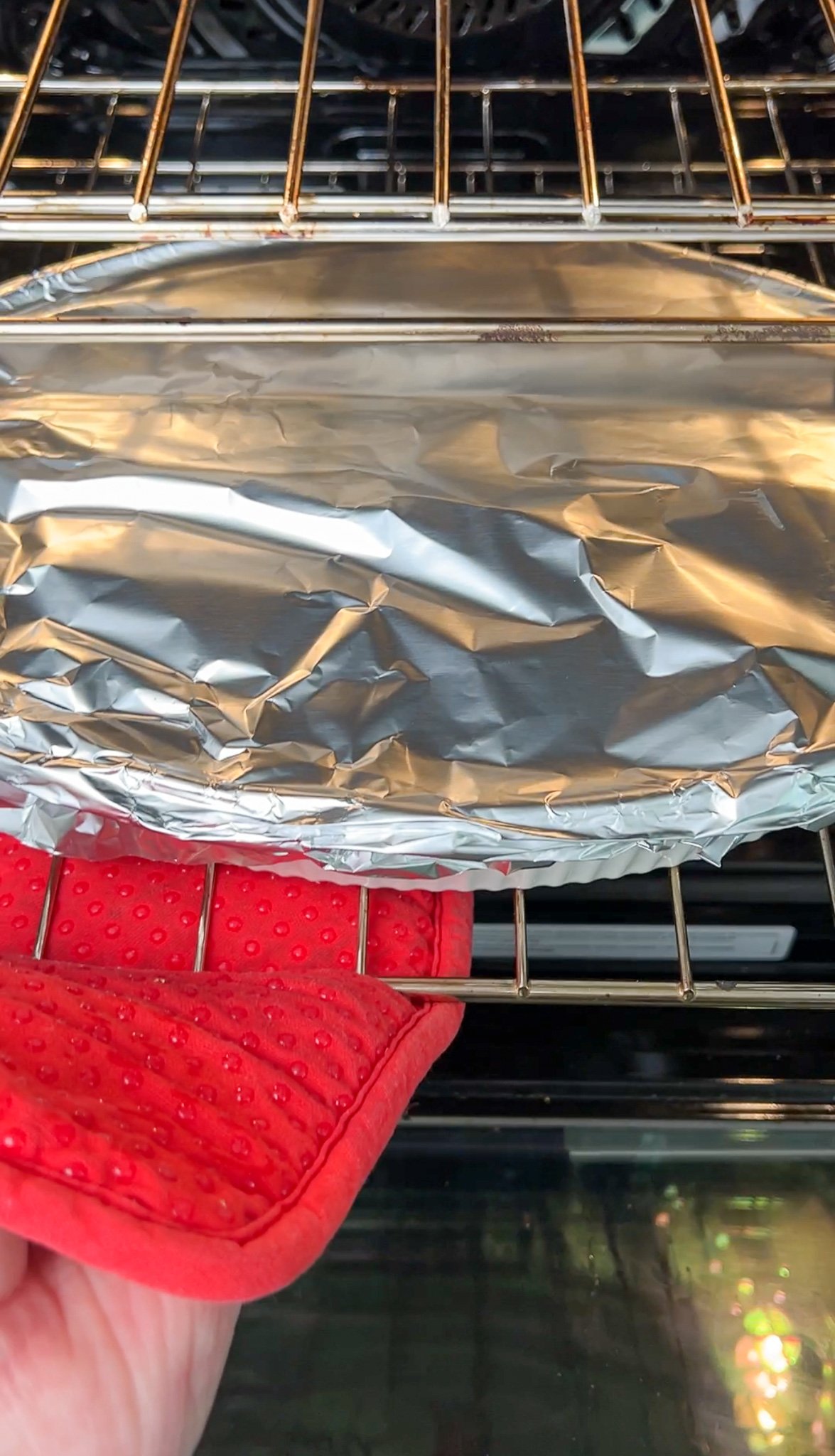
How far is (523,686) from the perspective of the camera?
1.59ft

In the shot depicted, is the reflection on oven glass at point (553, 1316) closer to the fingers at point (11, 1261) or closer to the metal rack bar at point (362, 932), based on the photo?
the metal rack bar at point (362, 932)

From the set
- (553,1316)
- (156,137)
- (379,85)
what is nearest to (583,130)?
(156,137)

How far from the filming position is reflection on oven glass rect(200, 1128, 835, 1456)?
22.7 inches

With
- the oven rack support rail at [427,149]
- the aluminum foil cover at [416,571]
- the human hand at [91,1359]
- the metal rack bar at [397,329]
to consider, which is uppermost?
the oven rack support rail at [427,149]

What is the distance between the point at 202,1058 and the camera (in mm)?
414

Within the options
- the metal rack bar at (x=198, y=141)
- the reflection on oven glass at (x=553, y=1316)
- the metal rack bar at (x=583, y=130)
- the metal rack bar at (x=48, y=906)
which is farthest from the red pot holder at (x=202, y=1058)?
the metal rack bar at (x=198, y=141)

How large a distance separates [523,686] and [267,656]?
0.41ft

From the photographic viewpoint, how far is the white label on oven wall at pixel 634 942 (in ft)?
1.90

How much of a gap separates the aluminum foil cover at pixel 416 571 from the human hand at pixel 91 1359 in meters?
0.18

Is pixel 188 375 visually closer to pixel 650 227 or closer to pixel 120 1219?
pixel 650 227

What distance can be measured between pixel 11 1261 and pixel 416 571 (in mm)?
350

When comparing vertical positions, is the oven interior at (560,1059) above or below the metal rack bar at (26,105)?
below

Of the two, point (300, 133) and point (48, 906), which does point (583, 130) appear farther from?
point (48, 906)

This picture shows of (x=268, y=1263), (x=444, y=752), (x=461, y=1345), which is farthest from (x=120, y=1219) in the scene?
(x=461, y=1345)
